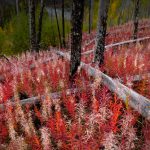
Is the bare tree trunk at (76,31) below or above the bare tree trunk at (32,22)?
above

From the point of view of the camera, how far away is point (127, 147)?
4281 mm

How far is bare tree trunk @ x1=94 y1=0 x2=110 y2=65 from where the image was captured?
8688 millimetres

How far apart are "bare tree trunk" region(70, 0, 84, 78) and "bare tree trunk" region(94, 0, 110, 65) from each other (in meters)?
1.22

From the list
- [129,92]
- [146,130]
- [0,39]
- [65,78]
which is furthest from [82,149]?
[0,39]

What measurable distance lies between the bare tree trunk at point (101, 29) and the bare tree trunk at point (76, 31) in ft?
4.01

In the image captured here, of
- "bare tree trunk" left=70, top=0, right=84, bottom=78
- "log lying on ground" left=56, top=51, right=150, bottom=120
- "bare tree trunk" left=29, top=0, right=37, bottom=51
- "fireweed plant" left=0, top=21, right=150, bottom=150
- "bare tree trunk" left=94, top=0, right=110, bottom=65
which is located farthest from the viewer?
"bare tree trunk" left=29, top=0, right=37, bottom=51

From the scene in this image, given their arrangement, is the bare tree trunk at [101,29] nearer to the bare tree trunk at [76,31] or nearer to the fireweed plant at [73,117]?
the fireweed plant at [73,117]

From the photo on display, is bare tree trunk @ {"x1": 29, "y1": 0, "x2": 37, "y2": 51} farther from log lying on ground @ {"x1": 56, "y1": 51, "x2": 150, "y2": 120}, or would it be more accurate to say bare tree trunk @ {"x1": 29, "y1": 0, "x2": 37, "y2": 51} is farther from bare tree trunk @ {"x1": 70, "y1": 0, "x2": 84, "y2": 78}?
log lying on ground @ {"x1": 56, "y1": 51, "x2": 150, "y2": 120}

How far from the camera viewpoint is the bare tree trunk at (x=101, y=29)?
28.5ft

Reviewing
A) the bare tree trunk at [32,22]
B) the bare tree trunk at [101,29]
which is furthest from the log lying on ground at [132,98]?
the bare tree trunk at [32,22]

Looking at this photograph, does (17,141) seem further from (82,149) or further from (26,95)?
(26,95)

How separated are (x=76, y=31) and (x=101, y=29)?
1.38m

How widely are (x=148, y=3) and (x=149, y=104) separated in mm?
52808

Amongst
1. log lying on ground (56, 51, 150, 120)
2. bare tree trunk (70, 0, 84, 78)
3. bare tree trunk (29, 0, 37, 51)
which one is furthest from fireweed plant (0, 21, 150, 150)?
bare tree trunk (29, 0, 37, 51)
